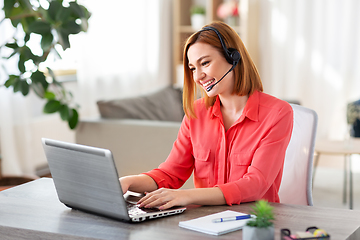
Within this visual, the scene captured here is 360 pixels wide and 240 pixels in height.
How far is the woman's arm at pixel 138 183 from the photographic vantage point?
1.40m

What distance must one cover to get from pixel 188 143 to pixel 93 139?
1632mm

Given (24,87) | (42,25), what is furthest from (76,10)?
(24,87)

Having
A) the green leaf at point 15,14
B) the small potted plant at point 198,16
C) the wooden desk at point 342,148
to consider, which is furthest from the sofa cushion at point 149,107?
the small potted plant at point 198,16

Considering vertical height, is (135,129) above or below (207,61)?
below

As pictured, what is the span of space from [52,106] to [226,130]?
1772mm

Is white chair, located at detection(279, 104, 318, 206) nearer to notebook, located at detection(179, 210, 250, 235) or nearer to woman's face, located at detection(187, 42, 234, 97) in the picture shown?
woman's face, located at detection(187, 42, 234, 97)

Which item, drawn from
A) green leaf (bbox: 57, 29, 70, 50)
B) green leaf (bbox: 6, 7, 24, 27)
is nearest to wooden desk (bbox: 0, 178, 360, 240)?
green leaf (bbox: 57, 29, 70, 50)

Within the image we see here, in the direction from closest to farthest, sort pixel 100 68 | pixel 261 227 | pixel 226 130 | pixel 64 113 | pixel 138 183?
1. pixel 261 227
2. pixel 138 183
3. pixel 226 130
4. pixel 64 113
5. pixel 100 68

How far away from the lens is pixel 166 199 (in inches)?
48.2

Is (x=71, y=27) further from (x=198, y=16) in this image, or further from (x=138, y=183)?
(x=198, y=16)

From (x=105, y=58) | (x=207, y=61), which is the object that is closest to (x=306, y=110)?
(x=207, y=61)

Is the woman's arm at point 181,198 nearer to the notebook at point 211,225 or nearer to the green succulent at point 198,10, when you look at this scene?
the notebook at point 211,225

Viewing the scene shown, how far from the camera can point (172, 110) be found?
3633 mm

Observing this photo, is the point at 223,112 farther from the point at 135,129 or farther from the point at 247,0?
the point at 247,0
